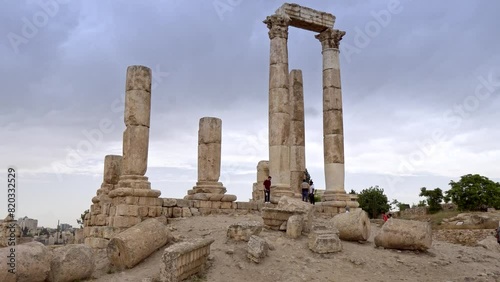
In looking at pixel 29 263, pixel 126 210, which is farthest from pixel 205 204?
pixel 29 263

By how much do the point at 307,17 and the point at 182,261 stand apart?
581 inches

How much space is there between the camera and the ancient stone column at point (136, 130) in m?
14.4

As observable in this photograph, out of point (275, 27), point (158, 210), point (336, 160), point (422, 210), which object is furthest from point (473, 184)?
point (158, 210)

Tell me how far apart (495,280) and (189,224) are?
8350 millimetres

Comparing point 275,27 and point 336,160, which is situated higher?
point 275,27

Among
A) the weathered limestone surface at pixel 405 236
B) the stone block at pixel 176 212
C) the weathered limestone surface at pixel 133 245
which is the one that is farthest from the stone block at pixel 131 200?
the weathered limestone surface at pixel 405 236

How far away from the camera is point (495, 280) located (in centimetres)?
1079

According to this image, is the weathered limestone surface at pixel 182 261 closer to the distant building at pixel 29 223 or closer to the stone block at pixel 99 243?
the stone block at pixel 99 243

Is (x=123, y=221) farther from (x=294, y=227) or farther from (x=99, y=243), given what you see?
(x=294, y=227)

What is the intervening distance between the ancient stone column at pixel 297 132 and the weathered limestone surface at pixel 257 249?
11414 millimetres

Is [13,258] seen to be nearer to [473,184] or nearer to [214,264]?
[214,264]

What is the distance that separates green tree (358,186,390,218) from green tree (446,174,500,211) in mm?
6069

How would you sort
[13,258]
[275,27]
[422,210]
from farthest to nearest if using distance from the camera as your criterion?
[422,210], [275,27], [13,258]

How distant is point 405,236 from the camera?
12.1m
